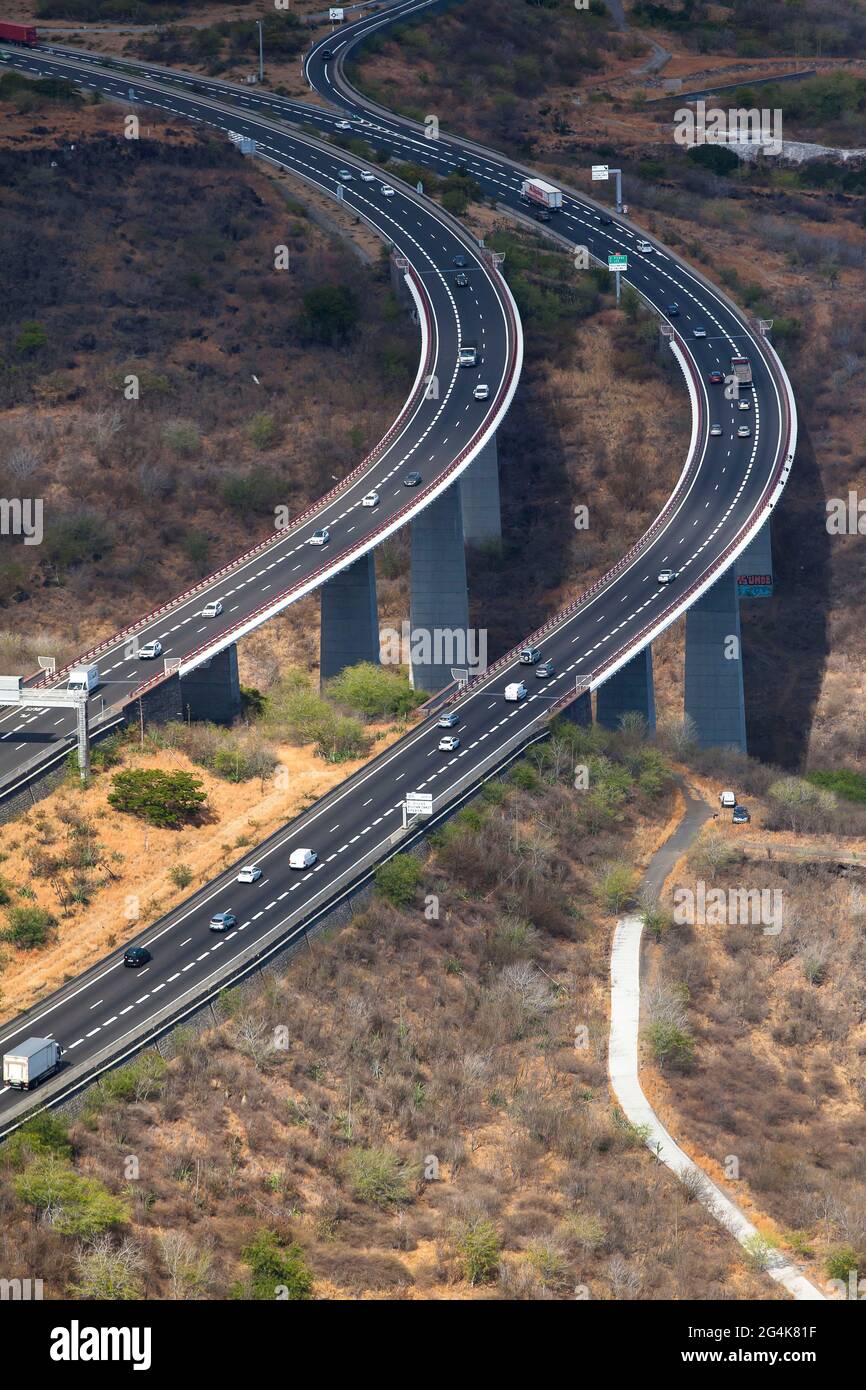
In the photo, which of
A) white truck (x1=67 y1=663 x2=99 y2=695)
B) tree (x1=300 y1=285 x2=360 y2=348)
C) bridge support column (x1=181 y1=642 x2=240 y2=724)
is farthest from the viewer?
tree (x1=300 y1=285 x2=360 y2=348)

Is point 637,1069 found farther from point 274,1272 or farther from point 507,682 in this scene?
point 507,682

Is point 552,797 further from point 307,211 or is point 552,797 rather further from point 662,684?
point 307,211

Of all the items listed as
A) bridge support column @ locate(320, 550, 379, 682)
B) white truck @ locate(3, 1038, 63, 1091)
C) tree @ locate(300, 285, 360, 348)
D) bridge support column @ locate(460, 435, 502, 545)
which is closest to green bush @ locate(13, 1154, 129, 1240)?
white truck @ locate(3, 1038, 63, 1091)

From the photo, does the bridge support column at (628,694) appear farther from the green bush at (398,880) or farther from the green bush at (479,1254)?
the green bush at (479,1254)

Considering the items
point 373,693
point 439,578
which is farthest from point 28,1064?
point 439,578

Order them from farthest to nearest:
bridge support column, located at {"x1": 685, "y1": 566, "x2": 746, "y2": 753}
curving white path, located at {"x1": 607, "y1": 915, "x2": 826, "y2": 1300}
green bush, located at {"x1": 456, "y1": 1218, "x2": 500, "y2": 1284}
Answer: bridge support column, located at {"x1": 685, "y1": 566, "x2": 746, "y2": 753}
curving white path, located at {"x1": 607, "y1": 915, "x2": 826, "y2": 1300}
green bush, located at {"x1": 456, "y1": 1218, "x2": 500, "y2": 1284}

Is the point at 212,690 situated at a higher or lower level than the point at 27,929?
higher

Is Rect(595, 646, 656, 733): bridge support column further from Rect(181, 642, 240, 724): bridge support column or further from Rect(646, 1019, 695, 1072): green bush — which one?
Rect(646, 1019, 695, 1072): green bush
